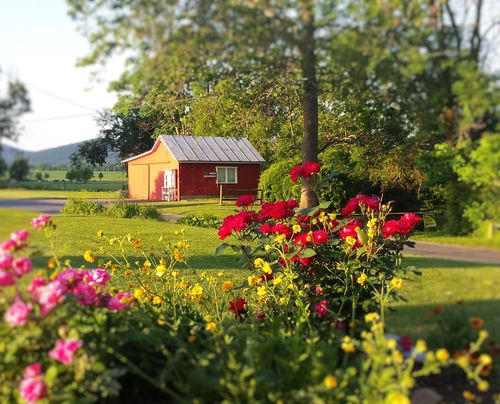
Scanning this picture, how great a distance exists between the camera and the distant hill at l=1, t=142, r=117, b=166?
2.82m

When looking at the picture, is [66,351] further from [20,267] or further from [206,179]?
[206,179]

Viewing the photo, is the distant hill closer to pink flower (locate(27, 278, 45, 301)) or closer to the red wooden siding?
pink flower (locate(27, 278, 45, 301))

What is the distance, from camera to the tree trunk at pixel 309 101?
2.44 meters

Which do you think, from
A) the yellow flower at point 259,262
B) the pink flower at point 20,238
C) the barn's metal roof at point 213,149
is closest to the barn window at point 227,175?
the barn's metal roof at point 213,149

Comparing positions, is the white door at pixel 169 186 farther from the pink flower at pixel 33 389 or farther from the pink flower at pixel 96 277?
the pink flower at pixel 33 389

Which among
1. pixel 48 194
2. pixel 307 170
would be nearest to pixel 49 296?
pixel 48 194

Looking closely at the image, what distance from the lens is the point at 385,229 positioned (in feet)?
11.9

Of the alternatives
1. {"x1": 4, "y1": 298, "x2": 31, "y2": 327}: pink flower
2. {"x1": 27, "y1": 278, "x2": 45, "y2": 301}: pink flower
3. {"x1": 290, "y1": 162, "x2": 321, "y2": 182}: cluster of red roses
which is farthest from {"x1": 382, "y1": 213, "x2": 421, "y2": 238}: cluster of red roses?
{"x1": 4, "y1": 298, "x2": 31, "y2": 327}: pink flower

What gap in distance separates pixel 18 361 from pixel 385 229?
2.39 metres

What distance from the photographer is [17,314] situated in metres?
2.10

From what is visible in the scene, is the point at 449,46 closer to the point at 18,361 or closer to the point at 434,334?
the point at 434,334

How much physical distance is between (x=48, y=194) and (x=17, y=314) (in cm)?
123

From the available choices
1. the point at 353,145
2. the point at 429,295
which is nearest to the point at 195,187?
the point at 353,145

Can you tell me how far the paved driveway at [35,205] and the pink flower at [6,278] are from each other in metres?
0.63
